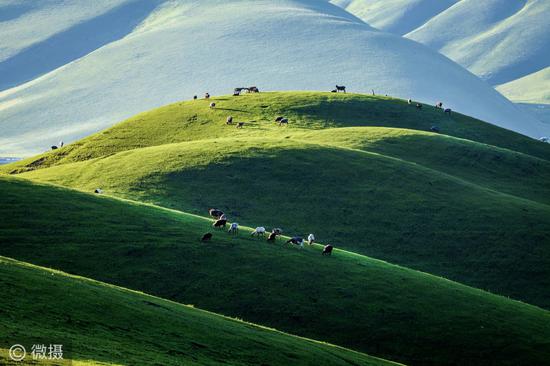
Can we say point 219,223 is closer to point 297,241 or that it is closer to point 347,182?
point 297,241

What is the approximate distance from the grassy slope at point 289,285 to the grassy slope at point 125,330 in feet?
19.1

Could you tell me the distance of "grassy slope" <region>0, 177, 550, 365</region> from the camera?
4494cm

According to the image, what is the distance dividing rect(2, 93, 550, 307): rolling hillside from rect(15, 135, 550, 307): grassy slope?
0.15 m

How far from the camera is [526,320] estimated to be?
4900cm

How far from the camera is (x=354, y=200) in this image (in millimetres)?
76062

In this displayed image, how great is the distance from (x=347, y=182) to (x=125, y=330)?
50.7 meters

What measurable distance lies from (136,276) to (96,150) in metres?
Answer: 55.2

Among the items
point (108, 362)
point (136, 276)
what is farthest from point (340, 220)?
point (108, 362)

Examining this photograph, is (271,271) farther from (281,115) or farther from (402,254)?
(281,115)

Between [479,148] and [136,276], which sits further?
[479,148]

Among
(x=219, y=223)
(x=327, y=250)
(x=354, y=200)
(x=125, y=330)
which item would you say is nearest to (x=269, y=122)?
(x=354, y=200)

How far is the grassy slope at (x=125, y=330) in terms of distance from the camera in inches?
1070

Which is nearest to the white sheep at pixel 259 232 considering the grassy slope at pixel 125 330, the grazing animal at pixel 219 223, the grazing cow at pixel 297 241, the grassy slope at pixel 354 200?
the grazing cow at pixel 297 241

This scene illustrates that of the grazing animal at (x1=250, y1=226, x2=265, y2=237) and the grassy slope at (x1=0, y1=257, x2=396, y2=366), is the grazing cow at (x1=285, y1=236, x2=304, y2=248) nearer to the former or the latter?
the grazing animal at (x1=250, y1=226, x2=265, y2=237)
